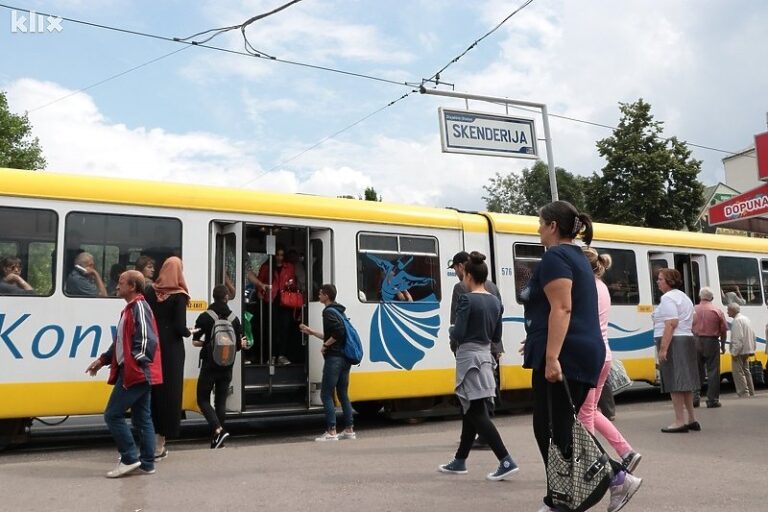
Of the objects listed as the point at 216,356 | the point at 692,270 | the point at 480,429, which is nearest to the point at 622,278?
the point at 692,270

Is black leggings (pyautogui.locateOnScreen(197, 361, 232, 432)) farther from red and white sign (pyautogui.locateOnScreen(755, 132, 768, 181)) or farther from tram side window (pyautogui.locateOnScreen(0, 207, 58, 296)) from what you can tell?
red and white sign (pyautogui.locateOnScreen(755, 132, 768, 181))

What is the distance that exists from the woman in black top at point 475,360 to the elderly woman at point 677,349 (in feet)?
9.74

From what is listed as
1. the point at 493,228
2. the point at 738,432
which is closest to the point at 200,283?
the point at 493,228

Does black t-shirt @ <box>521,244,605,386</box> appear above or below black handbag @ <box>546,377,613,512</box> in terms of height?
above

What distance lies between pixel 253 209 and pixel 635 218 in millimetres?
26852

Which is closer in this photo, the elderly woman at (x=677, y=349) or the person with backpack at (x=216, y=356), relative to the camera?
the person with backpack at (x=216, y=356)

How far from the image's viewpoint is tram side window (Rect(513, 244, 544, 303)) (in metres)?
11.4

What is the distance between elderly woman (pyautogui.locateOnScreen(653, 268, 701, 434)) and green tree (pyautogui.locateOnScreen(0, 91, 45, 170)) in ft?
133

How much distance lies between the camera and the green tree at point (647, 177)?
32438mm

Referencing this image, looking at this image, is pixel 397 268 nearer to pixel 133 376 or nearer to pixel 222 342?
pixel 222 342

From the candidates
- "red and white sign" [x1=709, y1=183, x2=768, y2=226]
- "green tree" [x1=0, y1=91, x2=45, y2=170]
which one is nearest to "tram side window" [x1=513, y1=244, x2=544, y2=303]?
"red and white sign" [x1=709, y1=183, x2=768, y2=226]

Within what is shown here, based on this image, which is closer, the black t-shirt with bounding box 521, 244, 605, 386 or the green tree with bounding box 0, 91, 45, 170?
the black t-shirt with bounding box 521, 244, 605, 386

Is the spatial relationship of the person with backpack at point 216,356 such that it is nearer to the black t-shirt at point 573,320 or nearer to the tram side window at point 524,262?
the black t-shirt at point 573,320

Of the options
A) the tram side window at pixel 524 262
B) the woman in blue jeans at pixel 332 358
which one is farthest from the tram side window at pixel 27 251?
the tram side window at pixel 524 262
